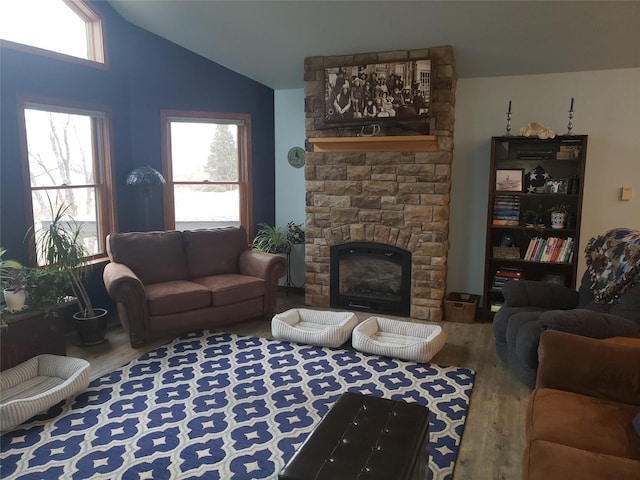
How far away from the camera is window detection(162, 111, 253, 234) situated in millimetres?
5469

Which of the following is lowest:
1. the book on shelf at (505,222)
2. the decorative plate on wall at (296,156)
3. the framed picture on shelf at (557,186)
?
the book on shelf at (505,222)

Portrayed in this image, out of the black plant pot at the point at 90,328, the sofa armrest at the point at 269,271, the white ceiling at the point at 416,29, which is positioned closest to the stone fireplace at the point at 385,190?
the white ceiling at the point at 416,29

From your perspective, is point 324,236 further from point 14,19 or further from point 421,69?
point 14,19

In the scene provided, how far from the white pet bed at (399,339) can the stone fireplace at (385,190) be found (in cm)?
74

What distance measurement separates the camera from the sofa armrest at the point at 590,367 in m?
2.22

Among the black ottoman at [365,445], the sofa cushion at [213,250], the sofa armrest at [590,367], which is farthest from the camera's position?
the sofa cushion at [213,250]

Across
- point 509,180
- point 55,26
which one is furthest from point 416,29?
point 55,26

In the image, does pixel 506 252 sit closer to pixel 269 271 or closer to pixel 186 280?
pixel 269 271

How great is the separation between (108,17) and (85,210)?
6.01ft

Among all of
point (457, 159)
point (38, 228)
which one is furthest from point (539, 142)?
point (38, 228)

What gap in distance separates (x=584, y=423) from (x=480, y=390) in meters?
1.33

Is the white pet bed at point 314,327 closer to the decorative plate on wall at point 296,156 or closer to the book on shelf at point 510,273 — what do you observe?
the book on shelf at point 510,273

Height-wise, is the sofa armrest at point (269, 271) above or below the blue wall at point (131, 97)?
below

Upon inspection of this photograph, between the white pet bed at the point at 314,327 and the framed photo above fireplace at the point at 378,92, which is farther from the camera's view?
the framed photo above fireplace at the point at 378,92
